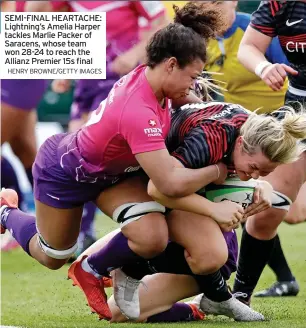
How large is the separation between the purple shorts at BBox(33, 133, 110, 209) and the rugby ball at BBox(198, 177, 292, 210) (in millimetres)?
494

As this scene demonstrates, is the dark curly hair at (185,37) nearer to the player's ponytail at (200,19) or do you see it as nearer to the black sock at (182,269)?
the player's ponytail at (200,19)

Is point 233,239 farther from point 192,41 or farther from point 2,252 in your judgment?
point 2,252

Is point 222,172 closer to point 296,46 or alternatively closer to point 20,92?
point 296,46

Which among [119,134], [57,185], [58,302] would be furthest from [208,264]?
[58,302]

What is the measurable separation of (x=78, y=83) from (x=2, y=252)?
4.68ft

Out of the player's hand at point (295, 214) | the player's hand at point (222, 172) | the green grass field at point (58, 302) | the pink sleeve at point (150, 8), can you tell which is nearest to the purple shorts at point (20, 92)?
the pink sleeve at point (150, 8)

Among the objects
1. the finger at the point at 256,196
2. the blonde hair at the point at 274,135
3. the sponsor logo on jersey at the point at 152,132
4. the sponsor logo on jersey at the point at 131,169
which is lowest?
the finger at the point at 256,196

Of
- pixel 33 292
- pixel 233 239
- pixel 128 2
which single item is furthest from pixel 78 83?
pixel 233 239

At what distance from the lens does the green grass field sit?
197 inches

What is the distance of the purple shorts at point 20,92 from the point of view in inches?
300

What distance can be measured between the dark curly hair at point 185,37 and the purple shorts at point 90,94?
280 cm

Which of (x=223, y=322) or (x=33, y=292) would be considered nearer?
(x=223, y=322)

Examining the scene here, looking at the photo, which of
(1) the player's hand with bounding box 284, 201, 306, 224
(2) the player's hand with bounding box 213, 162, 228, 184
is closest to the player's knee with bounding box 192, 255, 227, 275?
(2) the player's hand with bounding box 213, 162, 228, 184

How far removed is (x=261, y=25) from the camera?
5.68 metres
